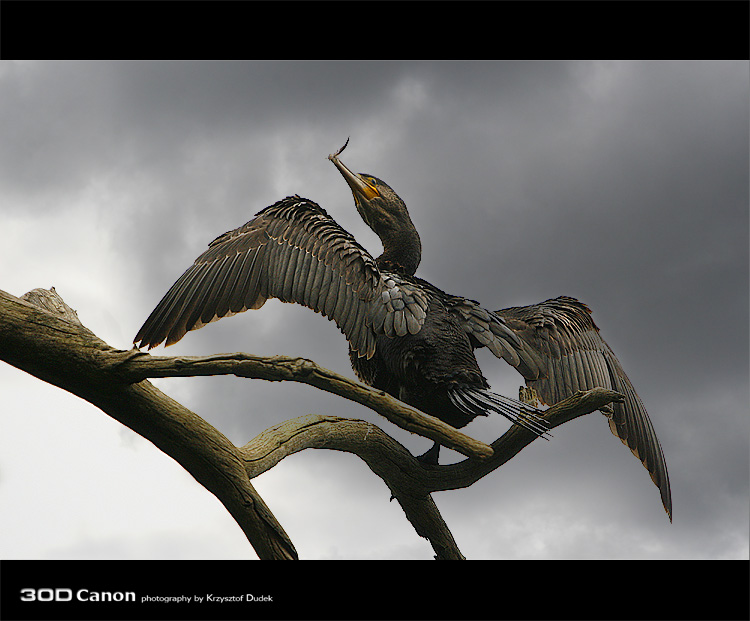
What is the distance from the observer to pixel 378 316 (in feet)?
12.6

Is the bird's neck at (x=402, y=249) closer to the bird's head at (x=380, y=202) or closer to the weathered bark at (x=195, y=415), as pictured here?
the bird's head at (x=380, y=202)

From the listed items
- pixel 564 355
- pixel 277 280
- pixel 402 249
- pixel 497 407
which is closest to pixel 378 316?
pixel 277 280

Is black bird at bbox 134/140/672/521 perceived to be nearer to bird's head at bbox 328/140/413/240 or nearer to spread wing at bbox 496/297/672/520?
spread wing at bbox 496/297/672/520

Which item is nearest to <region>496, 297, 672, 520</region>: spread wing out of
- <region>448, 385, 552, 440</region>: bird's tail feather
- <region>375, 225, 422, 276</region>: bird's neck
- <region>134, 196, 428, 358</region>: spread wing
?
<region>448, 385, 552, 440</region>: bird's tail feather

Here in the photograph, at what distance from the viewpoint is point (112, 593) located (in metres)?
3.31

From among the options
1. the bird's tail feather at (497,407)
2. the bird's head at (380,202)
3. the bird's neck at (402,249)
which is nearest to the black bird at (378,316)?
the bird's tail feather at (497,407)

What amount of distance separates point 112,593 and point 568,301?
3.25m

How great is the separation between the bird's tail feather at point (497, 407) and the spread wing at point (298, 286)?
42 centimetres

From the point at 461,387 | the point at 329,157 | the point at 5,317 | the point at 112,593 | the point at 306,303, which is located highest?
the point at 329,157

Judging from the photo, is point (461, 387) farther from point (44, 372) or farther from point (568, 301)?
point (44, 372)

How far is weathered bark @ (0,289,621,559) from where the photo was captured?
3092mm

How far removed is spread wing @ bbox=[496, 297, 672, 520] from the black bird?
1 cm

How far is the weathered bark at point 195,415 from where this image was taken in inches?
122

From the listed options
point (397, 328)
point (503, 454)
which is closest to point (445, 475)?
point (503, 454)
